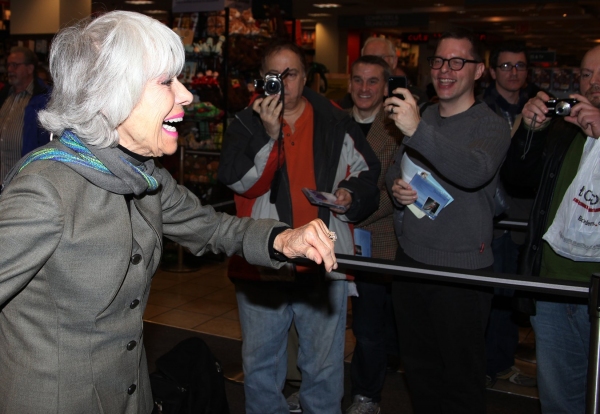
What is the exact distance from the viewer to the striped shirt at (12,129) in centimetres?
574

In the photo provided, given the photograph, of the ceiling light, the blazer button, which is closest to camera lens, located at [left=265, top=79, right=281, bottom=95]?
the blazer button

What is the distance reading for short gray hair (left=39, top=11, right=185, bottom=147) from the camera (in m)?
1.58

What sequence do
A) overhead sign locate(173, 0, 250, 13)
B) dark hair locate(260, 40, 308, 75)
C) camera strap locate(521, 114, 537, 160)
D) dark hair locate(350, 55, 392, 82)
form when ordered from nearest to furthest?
camera strap locate(521, 114, 537, 160) → dark hair locate(260, 40, 308, 75) → dark hair locate(350, 55, 392, 82) → overhead sign locate(173, 0, 250, 13)

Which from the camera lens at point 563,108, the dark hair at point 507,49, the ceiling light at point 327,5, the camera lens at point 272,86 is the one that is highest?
the ceiling light at point 327,5

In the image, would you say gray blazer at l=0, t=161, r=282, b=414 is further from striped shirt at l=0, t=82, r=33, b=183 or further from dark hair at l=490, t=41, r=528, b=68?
striped shirt at l=0, t=82, r=33, b=183

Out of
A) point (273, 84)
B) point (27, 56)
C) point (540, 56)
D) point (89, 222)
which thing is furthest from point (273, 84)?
point (540, 56)

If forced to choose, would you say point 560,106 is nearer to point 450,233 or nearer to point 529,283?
point 450,233

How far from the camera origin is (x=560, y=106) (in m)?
2.66

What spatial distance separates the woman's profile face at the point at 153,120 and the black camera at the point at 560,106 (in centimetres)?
165

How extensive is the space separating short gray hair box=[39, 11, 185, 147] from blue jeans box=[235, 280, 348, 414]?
1571 millimetres

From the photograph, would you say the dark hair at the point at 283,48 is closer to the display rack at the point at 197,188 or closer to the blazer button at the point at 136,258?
the blazer button at the point at 136,258

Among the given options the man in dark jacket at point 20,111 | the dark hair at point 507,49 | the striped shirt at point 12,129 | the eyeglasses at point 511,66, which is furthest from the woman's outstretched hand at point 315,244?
the striped shirt at point 12,129

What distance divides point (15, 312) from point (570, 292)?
1756 mm

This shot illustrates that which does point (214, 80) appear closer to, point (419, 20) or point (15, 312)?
point (15, 312)
